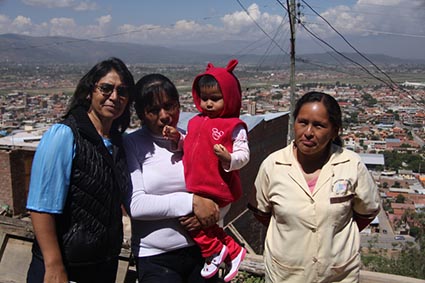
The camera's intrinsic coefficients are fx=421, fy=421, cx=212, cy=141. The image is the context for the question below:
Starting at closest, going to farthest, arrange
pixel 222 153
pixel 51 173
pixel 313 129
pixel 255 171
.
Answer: pixel 51 173 → pixel 313 129 → pixel 222 153 → pixel 255 171

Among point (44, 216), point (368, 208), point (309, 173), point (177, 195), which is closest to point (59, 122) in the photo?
point (44, 216)

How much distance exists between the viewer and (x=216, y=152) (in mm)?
2014

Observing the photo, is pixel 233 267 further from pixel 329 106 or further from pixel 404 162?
pixel 404 162

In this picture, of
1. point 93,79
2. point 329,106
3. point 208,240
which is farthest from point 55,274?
point 329,106

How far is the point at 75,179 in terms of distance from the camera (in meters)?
1.74

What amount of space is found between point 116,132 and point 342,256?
3.92 ft

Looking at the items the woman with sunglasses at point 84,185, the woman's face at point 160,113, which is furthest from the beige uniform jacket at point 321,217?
the woman with sunglasses at point 84,185

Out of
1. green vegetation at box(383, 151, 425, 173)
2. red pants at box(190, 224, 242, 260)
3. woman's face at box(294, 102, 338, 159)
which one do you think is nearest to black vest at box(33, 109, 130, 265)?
red pants at box(190, 224, 242, 260)

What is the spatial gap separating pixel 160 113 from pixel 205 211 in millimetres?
527

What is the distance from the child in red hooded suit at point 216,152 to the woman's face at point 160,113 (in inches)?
2.7

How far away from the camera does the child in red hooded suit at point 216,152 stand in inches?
80.7

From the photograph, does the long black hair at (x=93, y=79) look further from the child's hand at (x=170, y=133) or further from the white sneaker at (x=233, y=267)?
the white sneaker at (x=233, y=267)

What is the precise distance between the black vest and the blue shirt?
0.14ft

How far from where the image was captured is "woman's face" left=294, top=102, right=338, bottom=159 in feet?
6.20
